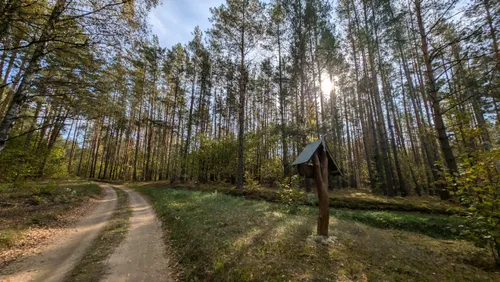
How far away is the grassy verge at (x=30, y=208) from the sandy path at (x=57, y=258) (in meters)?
0.89

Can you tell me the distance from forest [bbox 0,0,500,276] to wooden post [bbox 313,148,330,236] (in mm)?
2493

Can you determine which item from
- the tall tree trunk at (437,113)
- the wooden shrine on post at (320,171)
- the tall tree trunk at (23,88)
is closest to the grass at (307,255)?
the wooden shrine on post at (320,171)

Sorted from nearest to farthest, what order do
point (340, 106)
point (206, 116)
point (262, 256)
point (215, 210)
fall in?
point (262, 256), point (215, 210), point (340, 106), point (206, 116)

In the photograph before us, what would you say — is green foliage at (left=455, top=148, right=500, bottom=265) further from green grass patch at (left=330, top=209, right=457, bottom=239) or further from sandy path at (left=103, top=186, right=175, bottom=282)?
sandy path at (left=103, top=186, right=175, bottom=282)

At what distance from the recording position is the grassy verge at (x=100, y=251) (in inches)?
156

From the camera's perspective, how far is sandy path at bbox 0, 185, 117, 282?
398 centimetres

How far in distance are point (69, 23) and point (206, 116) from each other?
69.4 feet

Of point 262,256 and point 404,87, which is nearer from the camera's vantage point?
point 262,256

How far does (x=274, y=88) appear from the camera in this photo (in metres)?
23.6

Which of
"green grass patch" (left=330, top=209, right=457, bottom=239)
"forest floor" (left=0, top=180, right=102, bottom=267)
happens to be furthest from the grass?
"forest floor" (left=0, top=180, right=102, bottom=267)

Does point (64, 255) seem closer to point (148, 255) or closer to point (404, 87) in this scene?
point (148, 255)

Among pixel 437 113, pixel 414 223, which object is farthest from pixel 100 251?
pixel 437 113

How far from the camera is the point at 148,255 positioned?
498cm

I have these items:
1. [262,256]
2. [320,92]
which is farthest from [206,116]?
[262,256]
